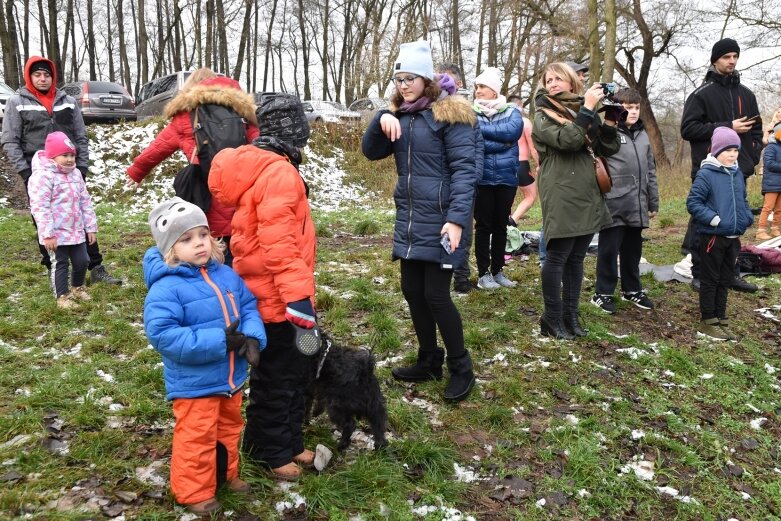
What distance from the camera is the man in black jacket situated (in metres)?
6.01

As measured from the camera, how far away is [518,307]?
17.7ft

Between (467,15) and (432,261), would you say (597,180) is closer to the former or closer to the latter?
(432,261)

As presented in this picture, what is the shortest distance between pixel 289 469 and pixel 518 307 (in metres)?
3.15

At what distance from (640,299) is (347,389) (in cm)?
379

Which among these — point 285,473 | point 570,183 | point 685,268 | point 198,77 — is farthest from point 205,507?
point 685,268

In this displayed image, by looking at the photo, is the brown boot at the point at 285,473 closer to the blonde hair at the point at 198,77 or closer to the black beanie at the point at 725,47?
the blonde hair at the point at 198,77

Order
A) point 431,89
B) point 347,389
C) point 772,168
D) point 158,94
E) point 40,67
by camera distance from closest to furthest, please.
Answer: point 347,389 → point 431,89 → point 40,67 → point 772,168 → point 158,94

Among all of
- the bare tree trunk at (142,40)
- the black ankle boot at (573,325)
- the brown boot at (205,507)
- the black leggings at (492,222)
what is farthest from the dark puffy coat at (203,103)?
the bare tree trunk at (142,40)

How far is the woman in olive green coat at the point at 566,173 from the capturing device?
4.23m

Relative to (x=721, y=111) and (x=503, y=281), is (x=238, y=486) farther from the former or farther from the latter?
(x=721, y=111)

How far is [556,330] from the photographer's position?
4.69m

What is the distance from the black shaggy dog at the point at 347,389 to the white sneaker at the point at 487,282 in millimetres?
3091

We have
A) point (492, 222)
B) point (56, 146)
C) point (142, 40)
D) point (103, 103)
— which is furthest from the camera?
point (142, 40)

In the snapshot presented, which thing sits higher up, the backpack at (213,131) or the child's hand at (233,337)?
the backpack at (213,131)
